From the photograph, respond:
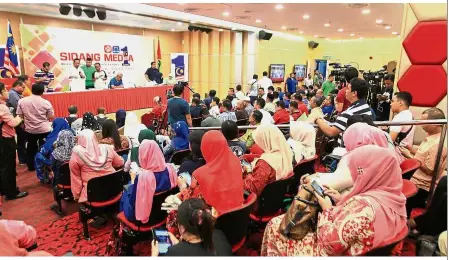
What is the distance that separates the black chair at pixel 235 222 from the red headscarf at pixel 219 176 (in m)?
0.14

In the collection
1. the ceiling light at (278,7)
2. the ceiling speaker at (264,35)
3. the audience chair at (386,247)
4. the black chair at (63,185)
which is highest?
the ceiling speaker at (264,35)

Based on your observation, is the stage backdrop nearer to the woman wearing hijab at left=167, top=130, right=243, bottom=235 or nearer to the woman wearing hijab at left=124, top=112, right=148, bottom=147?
the woman wearing hijab at left=124, top=112, right=148, bottom=147

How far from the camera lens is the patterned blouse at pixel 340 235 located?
1.47m

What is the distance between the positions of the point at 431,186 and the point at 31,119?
187 inches

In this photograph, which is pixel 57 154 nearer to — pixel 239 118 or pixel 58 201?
pixel 58 201

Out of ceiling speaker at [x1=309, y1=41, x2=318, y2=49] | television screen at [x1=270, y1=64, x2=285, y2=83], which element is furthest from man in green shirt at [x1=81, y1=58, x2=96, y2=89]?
ceiling speaker at [x1=309, y1=41, x2=318, y2=49]

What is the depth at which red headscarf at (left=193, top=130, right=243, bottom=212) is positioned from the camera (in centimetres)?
204

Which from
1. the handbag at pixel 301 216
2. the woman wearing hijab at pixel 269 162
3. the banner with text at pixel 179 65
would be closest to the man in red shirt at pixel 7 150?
the woman wearing hijab at pixel 269 162

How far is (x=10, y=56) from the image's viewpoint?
8297mm

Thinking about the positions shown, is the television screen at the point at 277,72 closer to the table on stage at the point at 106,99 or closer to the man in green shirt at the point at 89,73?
the table on stage at the point at 106,99

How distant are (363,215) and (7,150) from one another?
3824 mm

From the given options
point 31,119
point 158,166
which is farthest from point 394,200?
point 31,119

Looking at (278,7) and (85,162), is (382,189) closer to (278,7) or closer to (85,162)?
(85,162)

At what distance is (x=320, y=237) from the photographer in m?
1.60
